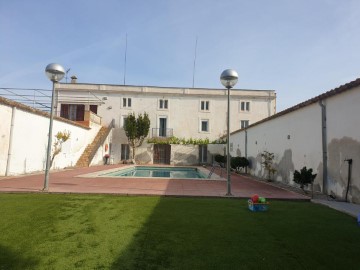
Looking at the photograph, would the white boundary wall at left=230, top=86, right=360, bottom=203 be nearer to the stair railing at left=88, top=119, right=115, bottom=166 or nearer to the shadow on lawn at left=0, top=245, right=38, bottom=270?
the shadow on lawn at left=0, top=245, right=38, bottom=270

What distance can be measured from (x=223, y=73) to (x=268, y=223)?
4816 mm

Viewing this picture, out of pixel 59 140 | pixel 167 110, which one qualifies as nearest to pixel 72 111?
pixel 167 110

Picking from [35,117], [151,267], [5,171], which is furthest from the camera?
[35,117]

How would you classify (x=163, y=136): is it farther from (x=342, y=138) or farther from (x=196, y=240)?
(x=196, y=240)

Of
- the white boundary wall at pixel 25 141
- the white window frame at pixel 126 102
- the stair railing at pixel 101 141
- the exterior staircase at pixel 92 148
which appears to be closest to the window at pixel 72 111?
the stair railing at pixel 101 141

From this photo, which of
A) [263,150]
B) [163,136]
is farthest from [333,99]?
[163,136]

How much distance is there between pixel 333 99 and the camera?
328 inches

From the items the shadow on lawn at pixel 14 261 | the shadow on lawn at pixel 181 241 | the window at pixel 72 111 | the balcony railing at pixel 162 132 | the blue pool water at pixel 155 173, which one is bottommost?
the blue pool water at pixel 155 173

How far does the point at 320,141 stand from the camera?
902cm

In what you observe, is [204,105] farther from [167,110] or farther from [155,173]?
[155,173]

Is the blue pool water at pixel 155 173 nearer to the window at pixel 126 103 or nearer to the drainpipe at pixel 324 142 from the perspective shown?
the drainpipe at pixel 324 142

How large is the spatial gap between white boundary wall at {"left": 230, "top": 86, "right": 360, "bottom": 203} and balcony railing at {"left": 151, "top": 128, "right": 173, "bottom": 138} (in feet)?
55.8

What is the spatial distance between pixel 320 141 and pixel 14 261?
8892 millimetres

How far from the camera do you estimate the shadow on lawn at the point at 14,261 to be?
2.94 meters
